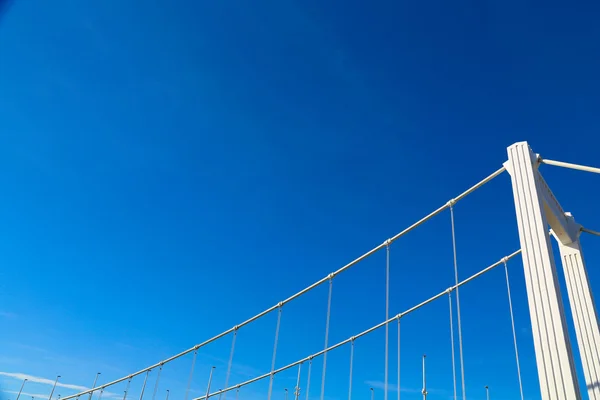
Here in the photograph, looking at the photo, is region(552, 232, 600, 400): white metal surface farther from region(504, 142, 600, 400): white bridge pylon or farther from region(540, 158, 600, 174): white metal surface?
region(540, 158, 600, 174): white metal surface

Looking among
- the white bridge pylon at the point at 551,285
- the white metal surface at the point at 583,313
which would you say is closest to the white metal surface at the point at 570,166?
the white bridge pylon at the point at 551,285

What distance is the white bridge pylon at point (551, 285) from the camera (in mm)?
4145

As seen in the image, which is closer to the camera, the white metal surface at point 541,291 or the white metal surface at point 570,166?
the white metal surface at point 541,291

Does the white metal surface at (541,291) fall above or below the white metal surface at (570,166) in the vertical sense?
below

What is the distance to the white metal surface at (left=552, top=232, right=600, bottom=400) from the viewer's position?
5.94 m

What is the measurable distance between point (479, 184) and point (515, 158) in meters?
1.79

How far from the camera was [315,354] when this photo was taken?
63.5 feet

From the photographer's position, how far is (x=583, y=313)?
6.39 metres

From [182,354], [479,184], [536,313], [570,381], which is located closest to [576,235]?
[479,184]

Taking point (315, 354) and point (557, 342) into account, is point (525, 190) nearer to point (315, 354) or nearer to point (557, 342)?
point (557, 342)

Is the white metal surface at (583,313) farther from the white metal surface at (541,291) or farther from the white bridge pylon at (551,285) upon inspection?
the white metal surface at (541,291)

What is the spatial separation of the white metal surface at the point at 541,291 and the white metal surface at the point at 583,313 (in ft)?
7.61

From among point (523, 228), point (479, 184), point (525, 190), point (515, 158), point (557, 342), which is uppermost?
point (479, 184)

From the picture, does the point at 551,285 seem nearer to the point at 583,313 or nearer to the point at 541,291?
the point at 541,291
